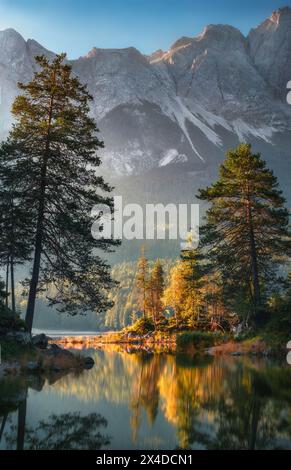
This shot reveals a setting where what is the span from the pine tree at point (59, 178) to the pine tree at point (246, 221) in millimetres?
12947

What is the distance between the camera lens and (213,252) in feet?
120

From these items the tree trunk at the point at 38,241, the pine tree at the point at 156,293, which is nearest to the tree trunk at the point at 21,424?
the tree trunk at the point at 38,241

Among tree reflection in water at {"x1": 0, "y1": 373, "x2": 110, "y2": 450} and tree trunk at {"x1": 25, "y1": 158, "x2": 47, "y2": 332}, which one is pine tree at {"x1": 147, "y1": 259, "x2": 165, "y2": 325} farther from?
tree reflection in water at {"x1": 0, "y1": 373, "x2": 110, "y2": 450}

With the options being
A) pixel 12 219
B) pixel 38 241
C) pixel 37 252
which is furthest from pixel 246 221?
pixel 12 219

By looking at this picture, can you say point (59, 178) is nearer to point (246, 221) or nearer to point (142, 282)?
point (246, 221)

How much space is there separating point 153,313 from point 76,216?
165ft

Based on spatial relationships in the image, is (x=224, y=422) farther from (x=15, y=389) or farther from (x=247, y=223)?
(x=247, y=223)

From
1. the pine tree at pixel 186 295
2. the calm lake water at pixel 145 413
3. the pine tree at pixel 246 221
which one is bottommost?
the calm lake water at pixel 145 413

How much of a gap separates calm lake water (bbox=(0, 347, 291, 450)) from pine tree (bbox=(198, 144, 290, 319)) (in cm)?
2112

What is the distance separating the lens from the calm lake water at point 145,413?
720 centimetres

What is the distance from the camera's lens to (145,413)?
9.38 m

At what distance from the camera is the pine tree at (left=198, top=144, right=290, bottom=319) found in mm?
35062

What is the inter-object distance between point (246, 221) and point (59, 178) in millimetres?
16127

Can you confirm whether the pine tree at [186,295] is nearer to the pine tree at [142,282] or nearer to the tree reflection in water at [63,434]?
the pine tree at [142,282]
